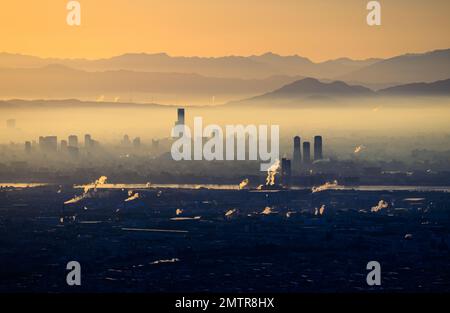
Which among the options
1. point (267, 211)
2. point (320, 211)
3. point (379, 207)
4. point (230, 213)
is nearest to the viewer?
point (230, 213)

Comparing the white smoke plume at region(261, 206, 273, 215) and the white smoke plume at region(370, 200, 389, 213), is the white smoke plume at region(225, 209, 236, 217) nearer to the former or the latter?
the white smoke plume at region(261, 206, 273, 215)

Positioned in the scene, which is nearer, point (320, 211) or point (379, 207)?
point (320, 211)

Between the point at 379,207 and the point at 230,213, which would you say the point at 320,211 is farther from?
the point at 230,213

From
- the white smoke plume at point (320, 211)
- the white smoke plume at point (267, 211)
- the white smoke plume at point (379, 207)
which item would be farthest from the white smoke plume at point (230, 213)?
the white smoke plume at point (379, 207)

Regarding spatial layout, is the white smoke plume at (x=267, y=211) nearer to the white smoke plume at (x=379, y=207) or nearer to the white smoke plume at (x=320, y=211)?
the white smoke plume at (x=320, y=211)

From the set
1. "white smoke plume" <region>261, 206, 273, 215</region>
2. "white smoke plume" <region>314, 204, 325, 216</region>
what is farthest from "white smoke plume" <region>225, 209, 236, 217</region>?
"white smoke plume" <region>314, 204, 325, 216</region>

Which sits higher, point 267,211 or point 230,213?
point 267,211

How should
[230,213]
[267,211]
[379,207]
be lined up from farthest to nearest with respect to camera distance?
1. [379,207]
2. [267,211]
3. [230,213]

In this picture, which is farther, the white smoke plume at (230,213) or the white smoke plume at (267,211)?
the white smoke plume at (267,211)

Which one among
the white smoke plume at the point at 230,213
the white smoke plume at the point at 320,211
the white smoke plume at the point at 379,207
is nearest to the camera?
the white smoke plume at the point at 320,211

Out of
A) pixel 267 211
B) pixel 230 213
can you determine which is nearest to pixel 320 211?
pixel 267 211

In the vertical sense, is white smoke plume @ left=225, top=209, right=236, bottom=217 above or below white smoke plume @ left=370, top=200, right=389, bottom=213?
below
